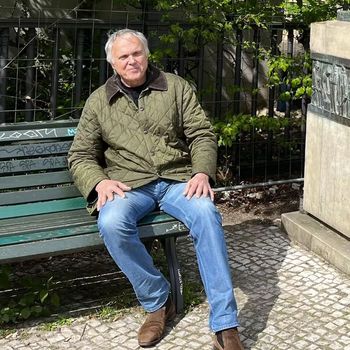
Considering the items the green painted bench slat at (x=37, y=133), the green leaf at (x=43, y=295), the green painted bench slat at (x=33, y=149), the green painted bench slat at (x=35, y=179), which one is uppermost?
the green painted bench slat at (x=37, y=133)

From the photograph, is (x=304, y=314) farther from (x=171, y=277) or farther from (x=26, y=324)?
(x=26, y=324)

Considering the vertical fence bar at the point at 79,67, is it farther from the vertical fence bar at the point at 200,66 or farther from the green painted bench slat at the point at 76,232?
the green painted bench slat at the point at 76,232

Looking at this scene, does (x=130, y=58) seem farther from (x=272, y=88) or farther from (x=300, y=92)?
(x=272, y=88)

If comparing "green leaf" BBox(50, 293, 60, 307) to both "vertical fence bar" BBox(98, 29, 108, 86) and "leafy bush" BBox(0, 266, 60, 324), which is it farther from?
"vertical fence bar" BBox(98, 29, 108, 86)

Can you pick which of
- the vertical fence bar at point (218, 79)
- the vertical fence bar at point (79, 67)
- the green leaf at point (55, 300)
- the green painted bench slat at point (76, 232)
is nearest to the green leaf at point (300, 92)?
the vertical fence bar at point (218, 79)

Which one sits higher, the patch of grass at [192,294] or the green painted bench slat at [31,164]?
the green painted bench slat at [31,164]

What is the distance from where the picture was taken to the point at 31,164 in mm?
4312

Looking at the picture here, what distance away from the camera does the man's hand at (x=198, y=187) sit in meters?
3.94

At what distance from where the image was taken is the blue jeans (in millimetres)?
3691

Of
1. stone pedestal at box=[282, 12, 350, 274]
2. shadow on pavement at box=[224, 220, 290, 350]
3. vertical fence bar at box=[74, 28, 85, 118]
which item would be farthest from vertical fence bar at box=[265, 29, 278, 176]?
vertical fence bar at box=[74, 28, 85, 118]

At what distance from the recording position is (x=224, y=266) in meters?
3.72

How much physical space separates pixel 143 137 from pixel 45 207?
0.67m

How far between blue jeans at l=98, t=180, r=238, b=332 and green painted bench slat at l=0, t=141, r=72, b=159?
2.16ft

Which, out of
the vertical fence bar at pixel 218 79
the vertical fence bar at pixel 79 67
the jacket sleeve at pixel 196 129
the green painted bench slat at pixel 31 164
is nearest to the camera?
the jacket sleeve at pixel 196 129
